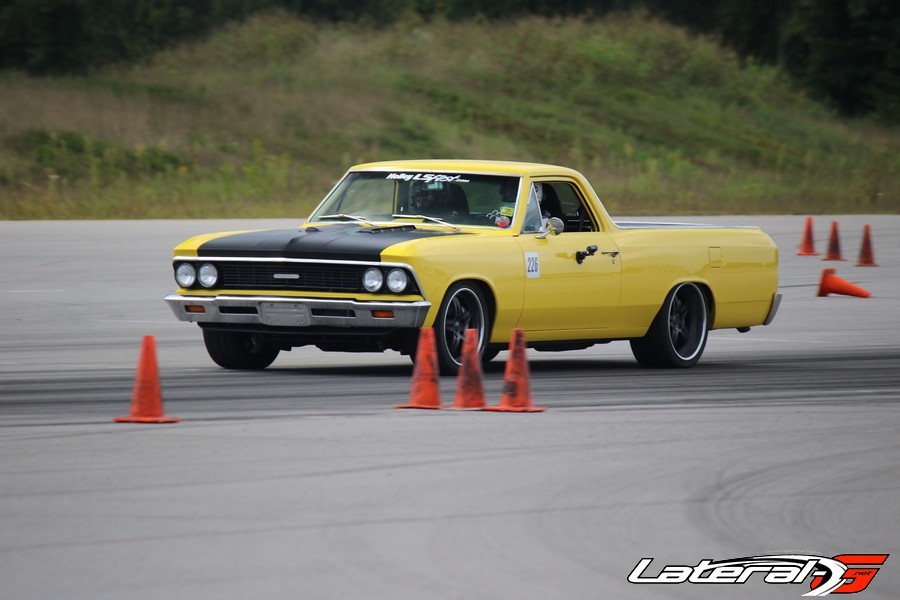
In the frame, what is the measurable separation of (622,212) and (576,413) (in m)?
29.7

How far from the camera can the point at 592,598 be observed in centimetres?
555

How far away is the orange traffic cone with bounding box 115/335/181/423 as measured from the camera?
9430 millimetres

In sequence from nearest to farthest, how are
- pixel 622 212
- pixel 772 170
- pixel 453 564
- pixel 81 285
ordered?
pixel 453 564, pixel 81 285, pixel 622 212, pixel 772 170

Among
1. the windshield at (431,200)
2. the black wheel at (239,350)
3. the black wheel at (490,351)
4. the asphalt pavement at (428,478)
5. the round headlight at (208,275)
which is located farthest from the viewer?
the windshield at (431,200)

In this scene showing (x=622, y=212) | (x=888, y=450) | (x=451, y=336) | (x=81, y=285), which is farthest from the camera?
(x=622, y=212)

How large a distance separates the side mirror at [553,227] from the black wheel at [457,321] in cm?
83

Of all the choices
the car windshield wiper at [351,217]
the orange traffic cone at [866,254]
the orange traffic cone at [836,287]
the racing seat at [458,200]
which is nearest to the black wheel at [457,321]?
the racing seat at [458,200]

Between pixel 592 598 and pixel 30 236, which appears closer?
pixel 592 598

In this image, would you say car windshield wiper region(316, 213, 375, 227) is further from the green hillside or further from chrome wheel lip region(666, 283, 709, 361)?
the green hillside

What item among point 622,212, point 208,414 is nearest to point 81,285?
point 208,414

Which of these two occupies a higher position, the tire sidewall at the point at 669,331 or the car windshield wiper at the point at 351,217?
the car windshield wiper at the point at 351,217

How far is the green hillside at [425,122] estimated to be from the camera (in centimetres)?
4162

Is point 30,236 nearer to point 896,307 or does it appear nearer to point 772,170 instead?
point 896,307

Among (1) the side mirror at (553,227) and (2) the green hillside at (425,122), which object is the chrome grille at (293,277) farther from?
(2) the green hillside at (425,122)
